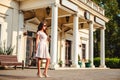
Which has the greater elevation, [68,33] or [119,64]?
[68,33]

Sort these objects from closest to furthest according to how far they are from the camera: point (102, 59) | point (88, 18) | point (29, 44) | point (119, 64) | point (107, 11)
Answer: point (29, 44)
point (88, 18)
point (102, 59)
point (119, 64)
point (107, 11)

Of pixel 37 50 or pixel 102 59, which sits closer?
pixel 37 50

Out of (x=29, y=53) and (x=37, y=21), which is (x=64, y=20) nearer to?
(x=37, y=21)

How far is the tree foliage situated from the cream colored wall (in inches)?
933

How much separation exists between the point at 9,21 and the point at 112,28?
24886 millimetres

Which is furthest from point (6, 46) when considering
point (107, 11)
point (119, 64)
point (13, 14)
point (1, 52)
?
point (107, 11)

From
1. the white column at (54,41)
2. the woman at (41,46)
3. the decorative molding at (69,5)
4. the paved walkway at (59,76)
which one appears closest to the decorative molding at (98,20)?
the decorative molding at (69,5)

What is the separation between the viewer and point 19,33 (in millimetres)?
17047

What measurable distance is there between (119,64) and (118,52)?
36.2 ft

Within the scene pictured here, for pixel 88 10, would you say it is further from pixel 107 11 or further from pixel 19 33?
pixel 107 11

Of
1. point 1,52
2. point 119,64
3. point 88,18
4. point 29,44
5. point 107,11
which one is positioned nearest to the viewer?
point 1,52

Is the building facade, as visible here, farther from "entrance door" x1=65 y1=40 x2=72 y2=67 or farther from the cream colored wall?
"entrance door" x1=65 y1=40 x2=72 y2=67

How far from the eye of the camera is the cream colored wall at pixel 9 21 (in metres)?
16.0

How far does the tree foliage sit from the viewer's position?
38.6 metres
